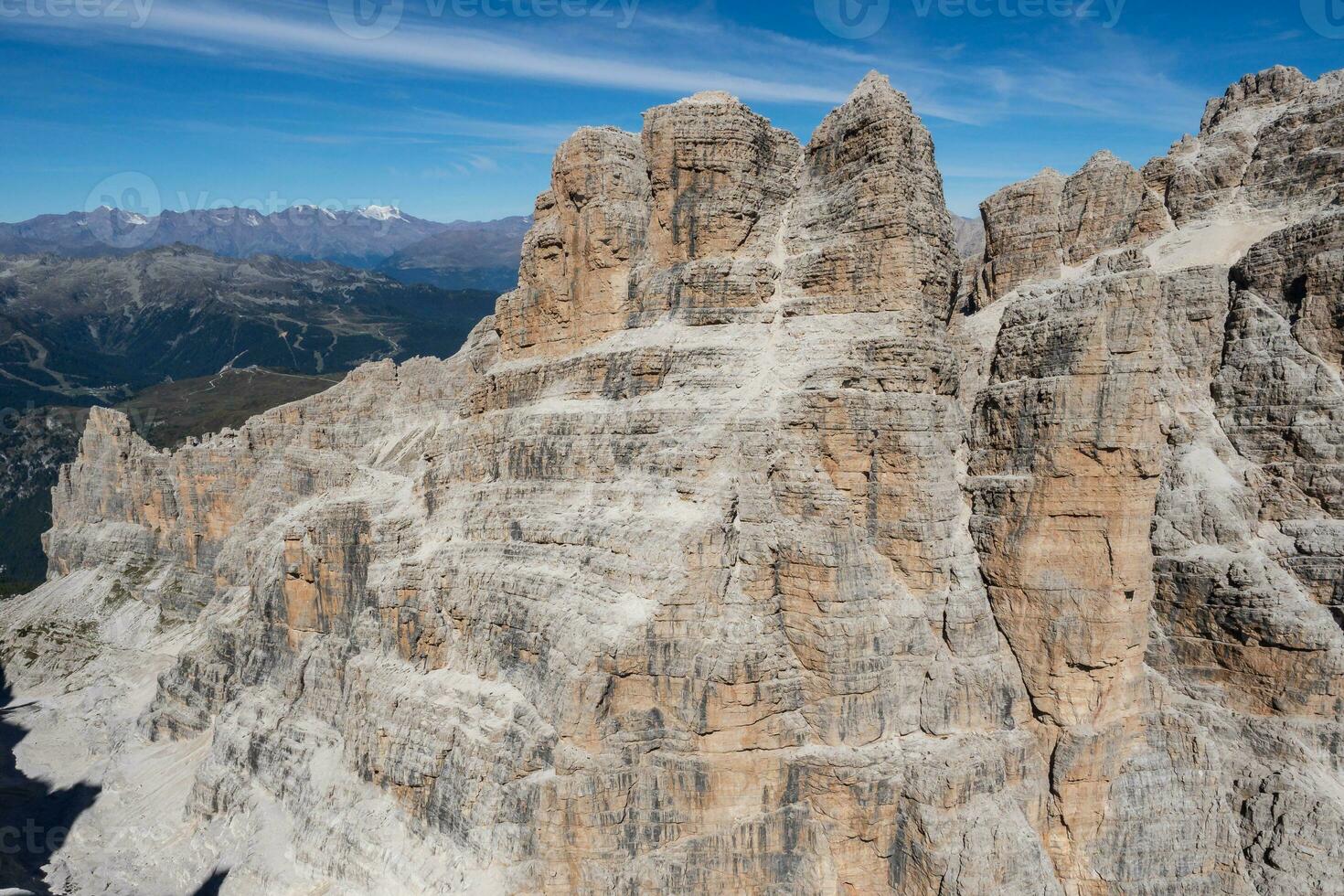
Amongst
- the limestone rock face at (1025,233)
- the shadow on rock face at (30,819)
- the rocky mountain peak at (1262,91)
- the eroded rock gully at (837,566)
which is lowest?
the shadow on rock face at (30,819)

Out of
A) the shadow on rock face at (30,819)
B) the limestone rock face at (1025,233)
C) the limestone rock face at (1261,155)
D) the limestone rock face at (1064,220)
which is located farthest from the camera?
the limestone rock face at (1025,233)

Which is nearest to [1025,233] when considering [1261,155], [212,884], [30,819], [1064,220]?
[1064,220]

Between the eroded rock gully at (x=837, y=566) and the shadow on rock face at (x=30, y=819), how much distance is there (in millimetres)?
1801

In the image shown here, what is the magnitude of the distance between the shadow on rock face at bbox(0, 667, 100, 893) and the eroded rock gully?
180 cm

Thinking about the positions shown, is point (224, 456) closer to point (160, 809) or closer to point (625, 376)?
point (160, 809)

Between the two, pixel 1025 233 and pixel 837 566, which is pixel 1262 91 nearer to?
pixel 1025 233

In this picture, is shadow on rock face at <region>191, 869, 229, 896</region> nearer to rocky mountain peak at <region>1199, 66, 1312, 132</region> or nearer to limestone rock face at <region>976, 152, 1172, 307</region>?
limestone rock face at <region>976, 152, 1172, 307</region>

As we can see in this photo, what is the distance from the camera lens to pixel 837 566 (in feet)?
94.9

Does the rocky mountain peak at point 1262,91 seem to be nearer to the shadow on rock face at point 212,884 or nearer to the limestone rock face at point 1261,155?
the limestone rock face at point 1261,155

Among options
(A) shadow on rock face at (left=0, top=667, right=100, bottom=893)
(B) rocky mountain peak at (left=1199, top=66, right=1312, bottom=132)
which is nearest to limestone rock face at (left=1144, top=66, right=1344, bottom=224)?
(B) rocky mountain peak at (left=1199, top=66, right=1312, bottom=132)

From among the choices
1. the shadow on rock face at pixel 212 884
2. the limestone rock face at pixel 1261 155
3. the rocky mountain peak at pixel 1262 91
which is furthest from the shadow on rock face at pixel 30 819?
the rocky mountain peak at pixel 1262 91

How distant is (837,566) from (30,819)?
47.7 metres

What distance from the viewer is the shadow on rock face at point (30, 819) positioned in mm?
39719

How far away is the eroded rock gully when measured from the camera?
28.2 metres
